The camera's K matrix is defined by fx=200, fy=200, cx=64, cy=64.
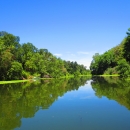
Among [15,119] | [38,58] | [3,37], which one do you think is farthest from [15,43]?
[15,119]

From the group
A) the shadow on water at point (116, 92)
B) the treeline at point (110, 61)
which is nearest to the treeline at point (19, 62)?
the shadow on water at point (116, 92)

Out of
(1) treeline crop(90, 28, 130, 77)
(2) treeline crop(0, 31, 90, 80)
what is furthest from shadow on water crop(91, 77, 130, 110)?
(1) treeline crop(90, 28, 130, 77)

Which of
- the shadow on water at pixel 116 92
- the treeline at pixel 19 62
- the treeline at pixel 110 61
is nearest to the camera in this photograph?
the shadow on water at pixel 116 92

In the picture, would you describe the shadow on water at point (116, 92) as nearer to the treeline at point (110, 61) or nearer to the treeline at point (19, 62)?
the treeline at point (19, 62)

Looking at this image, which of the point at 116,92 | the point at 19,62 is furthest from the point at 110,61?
the point at 116,92

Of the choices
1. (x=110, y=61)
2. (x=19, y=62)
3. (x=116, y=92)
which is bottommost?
(x=116, y=92)

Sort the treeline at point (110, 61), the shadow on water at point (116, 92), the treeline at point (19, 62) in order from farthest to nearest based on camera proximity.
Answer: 1. the treeline at point (110, 61)
2. the treeline at point (19, 62)
3. the shadow on water at point (116, 92)

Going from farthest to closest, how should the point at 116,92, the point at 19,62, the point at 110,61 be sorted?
the point at 110,61 < the point at 19,62 < the point at 116,92

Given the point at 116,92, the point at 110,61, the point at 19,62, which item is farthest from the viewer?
the point at 110,61

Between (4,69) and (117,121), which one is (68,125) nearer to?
(117,121)

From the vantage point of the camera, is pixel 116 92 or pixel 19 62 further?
pixel 19 62

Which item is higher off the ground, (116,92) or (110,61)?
(110,61)

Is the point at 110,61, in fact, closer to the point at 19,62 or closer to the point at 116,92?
the point at 19,62

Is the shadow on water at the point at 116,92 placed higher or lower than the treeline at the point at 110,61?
lower
